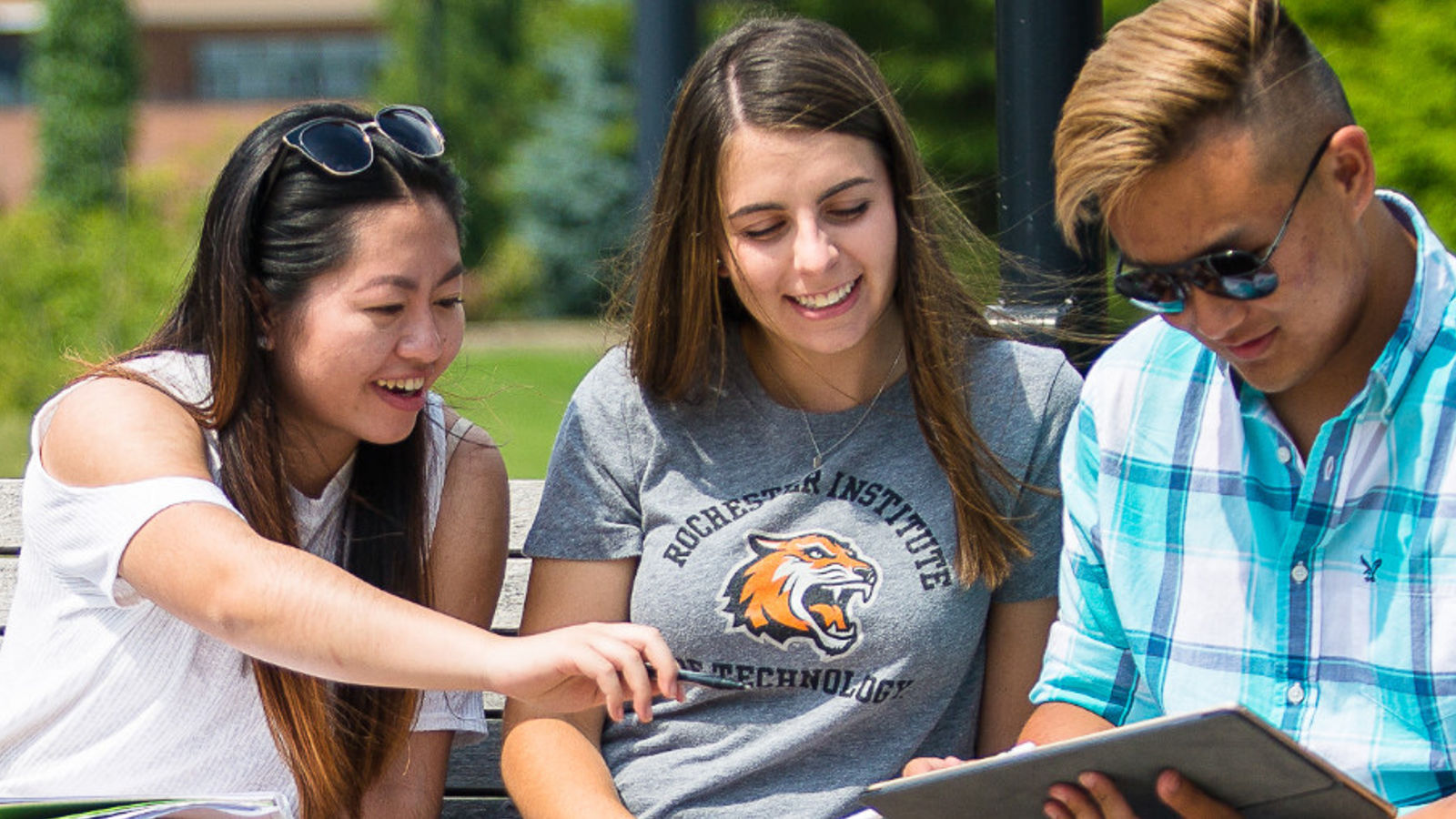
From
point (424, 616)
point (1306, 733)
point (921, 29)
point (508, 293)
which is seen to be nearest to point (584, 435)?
point (424, 616)

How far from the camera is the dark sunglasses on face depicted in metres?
2.57

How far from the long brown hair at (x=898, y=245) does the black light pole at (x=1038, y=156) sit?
86 millimetres

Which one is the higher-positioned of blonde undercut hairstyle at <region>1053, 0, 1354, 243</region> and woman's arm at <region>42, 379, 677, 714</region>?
blonde undercut hairstyle at <region>1053, 0, 1354, 243</region>

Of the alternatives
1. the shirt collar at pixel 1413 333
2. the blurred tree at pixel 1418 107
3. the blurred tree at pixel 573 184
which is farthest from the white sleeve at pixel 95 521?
the blurred tree at pixel 573 184

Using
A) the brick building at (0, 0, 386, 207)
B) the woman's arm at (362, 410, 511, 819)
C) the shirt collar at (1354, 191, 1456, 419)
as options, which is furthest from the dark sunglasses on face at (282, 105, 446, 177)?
the brick building at (0, 0, 386, 207)

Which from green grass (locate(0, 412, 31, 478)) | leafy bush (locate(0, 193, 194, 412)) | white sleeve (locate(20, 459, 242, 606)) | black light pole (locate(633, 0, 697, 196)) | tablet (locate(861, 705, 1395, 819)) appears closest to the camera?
tablet (locate(861, 705, 1395, 819))

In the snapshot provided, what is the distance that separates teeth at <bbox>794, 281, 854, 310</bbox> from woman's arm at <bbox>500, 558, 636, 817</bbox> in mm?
498

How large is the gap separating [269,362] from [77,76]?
28.0 meters

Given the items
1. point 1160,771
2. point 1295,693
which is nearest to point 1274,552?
point 1295,693

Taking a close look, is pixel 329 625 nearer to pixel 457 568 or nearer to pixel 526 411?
pixel 457 568

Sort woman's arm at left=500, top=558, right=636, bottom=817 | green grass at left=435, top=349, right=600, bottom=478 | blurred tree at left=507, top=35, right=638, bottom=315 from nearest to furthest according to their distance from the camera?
woman's arm at left=500, top=558, right=636, bottom=817 < green grass at left=435, top=349, right=600, bottom=478 < blurred tree at left=507, top=35, right=638, bottom=315

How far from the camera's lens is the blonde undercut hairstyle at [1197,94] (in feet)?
6.61

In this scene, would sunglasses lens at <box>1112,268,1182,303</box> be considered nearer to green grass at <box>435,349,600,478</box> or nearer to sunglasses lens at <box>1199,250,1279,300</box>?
sunglasses lens at <box>1199,250,1279,300</box>

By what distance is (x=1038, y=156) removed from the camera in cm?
281
